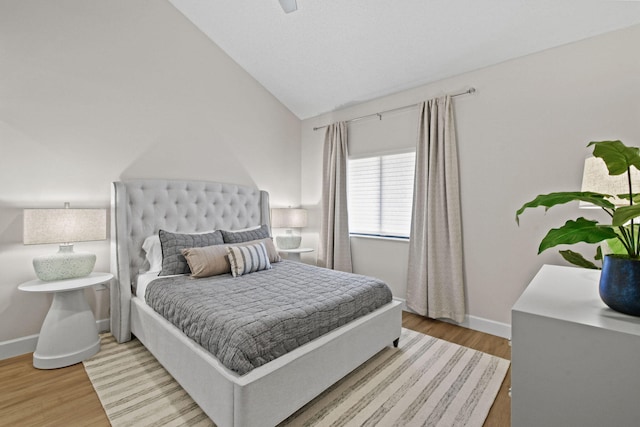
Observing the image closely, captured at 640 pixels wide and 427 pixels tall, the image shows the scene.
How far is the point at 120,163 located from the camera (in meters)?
2.82

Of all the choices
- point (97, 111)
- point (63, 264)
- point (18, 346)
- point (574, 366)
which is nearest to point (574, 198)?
point (574, 366)

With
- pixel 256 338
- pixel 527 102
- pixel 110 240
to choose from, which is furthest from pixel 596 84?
pixel 110 240

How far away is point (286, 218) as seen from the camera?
13.3 feet

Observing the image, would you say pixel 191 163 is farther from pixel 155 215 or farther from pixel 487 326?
pixel 487 326

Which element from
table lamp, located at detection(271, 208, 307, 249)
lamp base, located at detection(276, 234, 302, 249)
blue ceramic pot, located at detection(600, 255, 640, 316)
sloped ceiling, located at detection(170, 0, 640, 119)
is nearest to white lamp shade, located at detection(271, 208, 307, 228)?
table lamp, located at detection(271, 208, 307, 249)

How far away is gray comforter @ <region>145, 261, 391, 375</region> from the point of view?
1.51 m

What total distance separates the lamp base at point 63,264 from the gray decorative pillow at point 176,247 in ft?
1.77

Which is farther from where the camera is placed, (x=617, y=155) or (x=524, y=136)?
(x=524, y=136)

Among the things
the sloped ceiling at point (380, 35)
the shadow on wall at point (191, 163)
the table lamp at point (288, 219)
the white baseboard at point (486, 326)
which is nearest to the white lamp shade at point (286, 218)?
the table lamp at point (288, 219)

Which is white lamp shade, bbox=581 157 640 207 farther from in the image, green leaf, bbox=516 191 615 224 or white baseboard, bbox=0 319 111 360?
white baseboard, bbox=0 319 111 360

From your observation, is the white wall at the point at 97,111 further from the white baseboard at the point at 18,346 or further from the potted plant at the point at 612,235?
the potted plant at the point at 612,235

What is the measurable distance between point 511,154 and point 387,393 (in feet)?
7.45

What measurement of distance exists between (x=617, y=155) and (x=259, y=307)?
1.74 metres

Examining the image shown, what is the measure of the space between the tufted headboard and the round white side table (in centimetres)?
26
